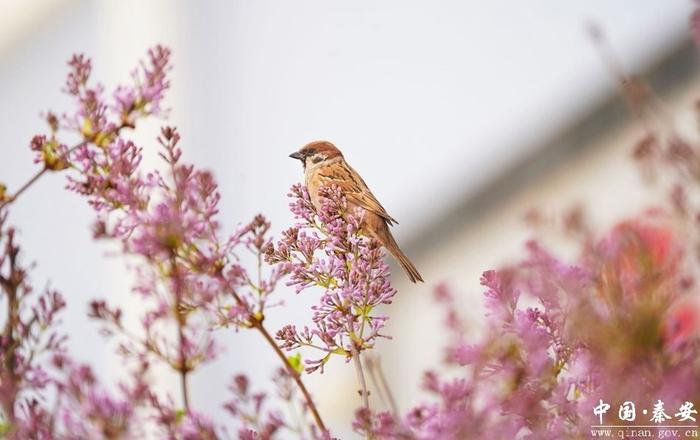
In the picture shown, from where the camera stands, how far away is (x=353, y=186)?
1160 millimetres

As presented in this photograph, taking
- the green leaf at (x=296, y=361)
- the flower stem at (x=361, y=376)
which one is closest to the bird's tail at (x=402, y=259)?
the green leaf at (x=296, y=361)

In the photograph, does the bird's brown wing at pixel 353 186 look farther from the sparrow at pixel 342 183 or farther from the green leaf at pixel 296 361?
the green leaf at pixel 296 361

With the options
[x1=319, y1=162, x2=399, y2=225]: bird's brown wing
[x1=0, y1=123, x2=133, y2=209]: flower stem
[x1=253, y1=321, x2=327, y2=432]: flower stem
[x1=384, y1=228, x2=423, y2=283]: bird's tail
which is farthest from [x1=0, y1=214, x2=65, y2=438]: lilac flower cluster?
[x1=384, y1=228, x2=423, y2=283]: bird's tail

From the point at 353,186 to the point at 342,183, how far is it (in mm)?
13

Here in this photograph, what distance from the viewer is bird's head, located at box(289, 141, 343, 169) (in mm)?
1226

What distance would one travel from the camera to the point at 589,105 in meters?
3.96

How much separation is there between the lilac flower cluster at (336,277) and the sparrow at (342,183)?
48 millimetres

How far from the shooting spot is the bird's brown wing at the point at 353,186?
1100 millimetres

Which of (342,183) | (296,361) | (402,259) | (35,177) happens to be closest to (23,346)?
(35,177)

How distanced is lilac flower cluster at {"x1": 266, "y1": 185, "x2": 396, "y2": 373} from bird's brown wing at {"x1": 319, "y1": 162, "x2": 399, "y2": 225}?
123mm

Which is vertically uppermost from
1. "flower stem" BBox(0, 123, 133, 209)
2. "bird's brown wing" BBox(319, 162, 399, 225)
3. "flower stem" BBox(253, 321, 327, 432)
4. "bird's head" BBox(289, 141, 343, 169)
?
"bird's head" BBox(289, 141, 343, 169)

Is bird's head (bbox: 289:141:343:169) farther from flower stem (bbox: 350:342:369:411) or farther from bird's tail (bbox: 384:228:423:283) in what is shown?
flower stem (bbox: 350:342:369:411)

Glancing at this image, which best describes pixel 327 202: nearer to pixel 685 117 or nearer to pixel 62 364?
pixel 62 364

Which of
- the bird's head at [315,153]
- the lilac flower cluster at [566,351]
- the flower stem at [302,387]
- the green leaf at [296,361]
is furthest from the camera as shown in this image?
the bird's head at [315,153]
